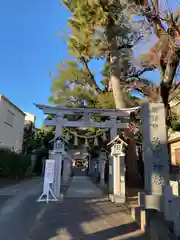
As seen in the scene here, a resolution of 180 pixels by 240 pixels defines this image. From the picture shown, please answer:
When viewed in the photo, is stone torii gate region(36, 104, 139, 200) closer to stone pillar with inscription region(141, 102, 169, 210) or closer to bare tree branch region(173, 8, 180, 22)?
stone pillar with inscription region(141, 102, 169, 210)

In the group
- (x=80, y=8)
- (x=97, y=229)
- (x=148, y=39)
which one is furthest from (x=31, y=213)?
(x=80, y=8)

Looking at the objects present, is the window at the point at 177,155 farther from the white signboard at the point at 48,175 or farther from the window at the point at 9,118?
the window at the point at 9,118

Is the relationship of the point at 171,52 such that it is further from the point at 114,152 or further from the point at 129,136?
the point at 129,136

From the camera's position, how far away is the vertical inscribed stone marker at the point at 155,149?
5.26 meters

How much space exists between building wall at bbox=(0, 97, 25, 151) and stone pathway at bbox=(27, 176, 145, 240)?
11706 mm

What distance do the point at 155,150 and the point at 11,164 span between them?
12007 mm

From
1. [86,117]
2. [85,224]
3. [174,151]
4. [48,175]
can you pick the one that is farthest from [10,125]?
[85,224]

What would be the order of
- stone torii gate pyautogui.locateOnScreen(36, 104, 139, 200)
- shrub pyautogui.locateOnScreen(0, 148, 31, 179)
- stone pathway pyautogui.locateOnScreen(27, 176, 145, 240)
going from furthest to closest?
1. shrub pyautogui.locateOnScreen(0, 148, 31, 179)
2. stone torii gate pyautogui.locateOnScreen(36, 104, 139, 200)
3. stone pathway pyautogui.locateOnScreen(27, 176, 145, 240)

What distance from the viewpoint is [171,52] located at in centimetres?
741

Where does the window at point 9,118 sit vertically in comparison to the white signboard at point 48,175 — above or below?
above

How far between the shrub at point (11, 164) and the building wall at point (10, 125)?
2.38 meters

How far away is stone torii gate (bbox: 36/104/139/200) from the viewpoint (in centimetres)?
891

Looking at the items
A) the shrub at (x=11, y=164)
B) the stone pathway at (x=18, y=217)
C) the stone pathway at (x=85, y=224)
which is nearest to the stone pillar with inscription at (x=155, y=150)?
the stone pathway at (x=85, y=224)

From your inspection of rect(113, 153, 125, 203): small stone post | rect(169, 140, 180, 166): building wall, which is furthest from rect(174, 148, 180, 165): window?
rect(113, 153, 125, 203): small stone post
